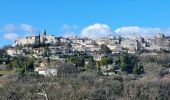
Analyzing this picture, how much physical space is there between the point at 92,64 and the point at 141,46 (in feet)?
90.2

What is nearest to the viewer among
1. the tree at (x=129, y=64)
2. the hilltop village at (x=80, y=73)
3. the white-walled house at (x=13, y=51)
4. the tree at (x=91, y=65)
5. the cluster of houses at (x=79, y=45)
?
the hilltop village at (x=80, y=73)

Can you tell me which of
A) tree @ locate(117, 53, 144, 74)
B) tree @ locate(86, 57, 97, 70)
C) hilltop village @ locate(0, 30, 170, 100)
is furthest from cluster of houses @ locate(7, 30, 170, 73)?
tree @ locate(86, 57, 97, 70)

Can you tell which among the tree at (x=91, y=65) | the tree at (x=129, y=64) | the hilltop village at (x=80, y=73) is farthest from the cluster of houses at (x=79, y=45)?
the tree at (x=91, y=65)

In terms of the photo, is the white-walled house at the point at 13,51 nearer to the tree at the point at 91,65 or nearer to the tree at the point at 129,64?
the tree at the point at 91,65

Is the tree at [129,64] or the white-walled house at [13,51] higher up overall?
the white-walled house at [13,51]

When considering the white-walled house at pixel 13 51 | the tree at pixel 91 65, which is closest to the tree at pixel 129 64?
the tree at pixel 91 65

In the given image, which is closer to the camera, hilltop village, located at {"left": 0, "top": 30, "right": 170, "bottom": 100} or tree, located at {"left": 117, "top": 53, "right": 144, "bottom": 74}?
hilltop village, located at {"left": 0, "top": 30, "right": 170, "bottom": 100}

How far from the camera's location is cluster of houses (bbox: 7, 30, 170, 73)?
57.6 metres

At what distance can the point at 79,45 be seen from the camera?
68.8 metres

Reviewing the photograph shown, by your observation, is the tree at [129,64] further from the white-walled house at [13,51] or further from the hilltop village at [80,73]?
the white-walled house at [13,51]

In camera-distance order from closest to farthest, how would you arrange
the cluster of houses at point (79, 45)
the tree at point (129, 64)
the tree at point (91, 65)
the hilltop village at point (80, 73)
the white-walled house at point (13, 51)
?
the hilltop village at point (80, 73)
the tree at point (91, 65)
the tree at point (129, 64)
the white-walled house at point (13, 51)
the cluster of houses at point (79, 45)

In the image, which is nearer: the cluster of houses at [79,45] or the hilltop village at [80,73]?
the hilltop village at [80,73]

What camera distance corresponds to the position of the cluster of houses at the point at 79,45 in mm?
57603

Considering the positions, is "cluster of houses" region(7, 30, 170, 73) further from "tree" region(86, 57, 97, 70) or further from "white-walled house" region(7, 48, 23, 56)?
"tree" region(86, 57, 97, 70)
